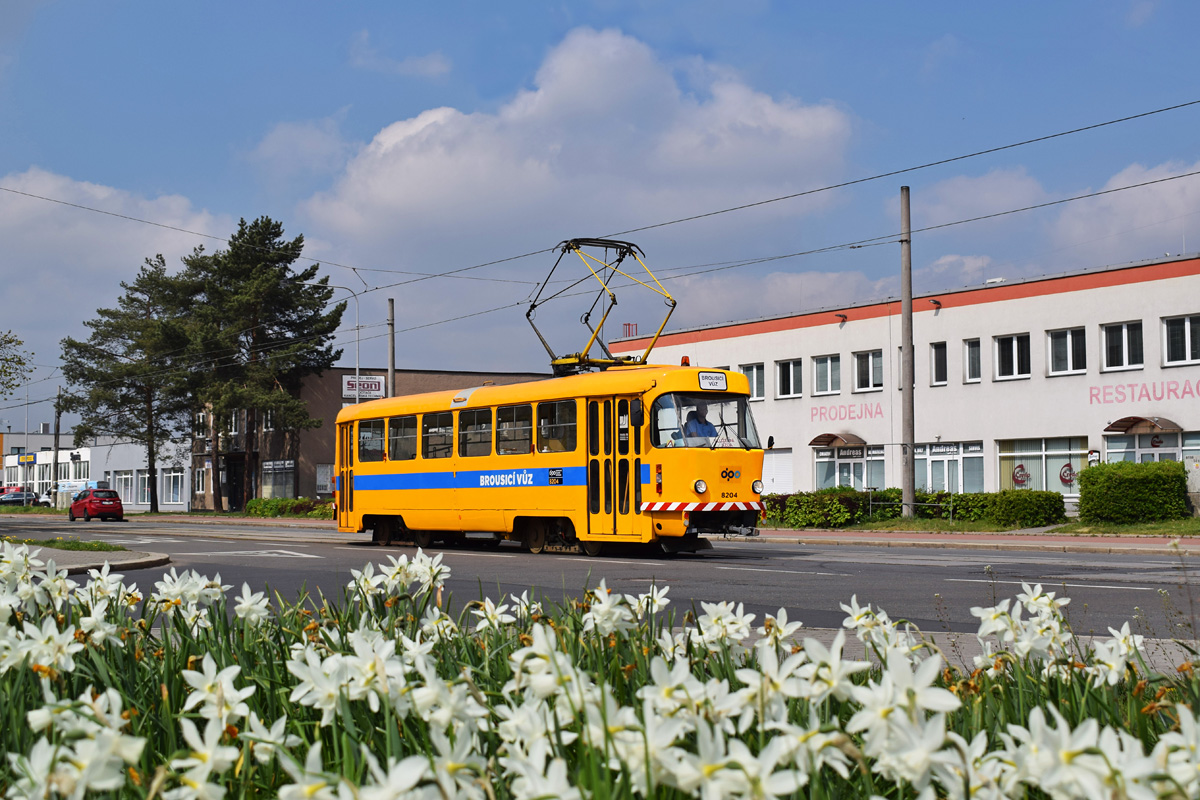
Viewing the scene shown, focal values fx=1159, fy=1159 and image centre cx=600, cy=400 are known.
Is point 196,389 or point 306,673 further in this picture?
point 196,389

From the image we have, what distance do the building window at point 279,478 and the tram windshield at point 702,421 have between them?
46.6 m

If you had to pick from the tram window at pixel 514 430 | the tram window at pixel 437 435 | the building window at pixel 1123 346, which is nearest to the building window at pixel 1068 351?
the building window at pixel 1123 346

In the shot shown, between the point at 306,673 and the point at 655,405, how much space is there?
16.8 metres

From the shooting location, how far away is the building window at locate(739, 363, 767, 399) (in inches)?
1821

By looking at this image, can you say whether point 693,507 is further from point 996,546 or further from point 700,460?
point 996,546

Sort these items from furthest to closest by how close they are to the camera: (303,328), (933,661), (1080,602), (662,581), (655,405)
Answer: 1. (303,328)
2. (655,405)
3. (662,581)
4. (1080,602)
5. (933,661)

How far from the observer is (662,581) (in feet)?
46.6

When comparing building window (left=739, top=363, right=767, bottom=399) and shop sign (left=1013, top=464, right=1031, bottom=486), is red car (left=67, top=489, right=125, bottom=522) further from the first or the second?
shop sign (left=1013, top=464, right=1031, bottom=486)

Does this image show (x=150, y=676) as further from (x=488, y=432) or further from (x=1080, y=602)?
(x=488, y=432)

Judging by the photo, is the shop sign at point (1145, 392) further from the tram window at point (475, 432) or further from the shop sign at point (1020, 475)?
the tram window at point (475, 432)

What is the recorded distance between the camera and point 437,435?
23.1 m

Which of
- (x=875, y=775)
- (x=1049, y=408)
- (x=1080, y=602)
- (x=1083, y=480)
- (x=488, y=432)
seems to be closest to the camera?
(x=875, y=775)

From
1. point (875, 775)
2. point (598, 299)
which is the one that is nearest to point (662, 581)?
point (598, 299)

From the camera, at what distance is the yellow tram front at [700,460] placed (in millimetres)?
18688
